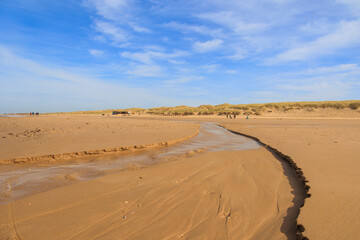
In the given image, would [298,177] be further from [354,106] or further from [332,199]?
[354,106]

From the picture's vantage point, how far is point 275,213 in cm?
291

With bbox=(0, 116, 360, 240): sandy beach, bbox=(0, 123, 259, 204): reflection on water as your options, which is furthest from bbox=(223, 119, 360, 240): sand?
bbox=(0, 123, 259, 204): reflection on water

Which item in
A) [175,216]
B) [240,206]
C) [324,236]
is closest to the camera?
[324,236]

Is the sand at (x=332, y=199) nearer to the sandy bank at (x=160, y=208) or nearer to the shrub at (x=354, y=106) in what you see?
the sandy bank at (x=160, y=208)

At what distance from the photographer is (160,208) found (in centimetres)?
306

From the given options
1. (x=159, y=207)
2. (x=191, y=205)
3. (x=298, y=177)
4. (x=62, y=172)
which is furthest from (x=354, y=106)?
(x=62, y=172)

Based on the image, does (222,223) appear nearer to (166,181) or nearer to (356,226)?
(356,226)

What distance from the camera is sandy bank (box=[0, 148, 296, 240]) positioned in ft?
8.07

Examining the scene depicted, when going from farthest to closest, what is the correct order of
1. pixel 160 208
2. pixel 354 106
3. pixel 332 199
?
Result: pixel 354 106 → pixel 160 208 → pixel 332 199

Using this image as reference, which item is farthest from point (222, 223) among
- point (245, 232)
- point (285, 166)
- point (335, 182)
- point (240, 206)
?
point (285, 166)

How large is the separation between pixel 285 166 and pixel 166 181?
329cm

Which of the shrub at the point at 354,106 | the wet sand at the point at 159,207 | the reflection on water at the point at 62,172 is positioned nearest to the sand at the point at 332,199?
the wet sand at the point at 159,207

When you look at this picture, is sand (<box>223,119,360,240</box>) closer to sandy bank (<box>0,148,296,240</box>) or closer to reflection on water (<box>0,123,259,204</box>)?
sandy bank (<box>0,148,296,240</box>)

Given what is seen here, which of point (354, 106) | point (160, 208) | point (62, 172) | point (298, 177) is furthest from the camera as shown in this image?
point (354, 106)
